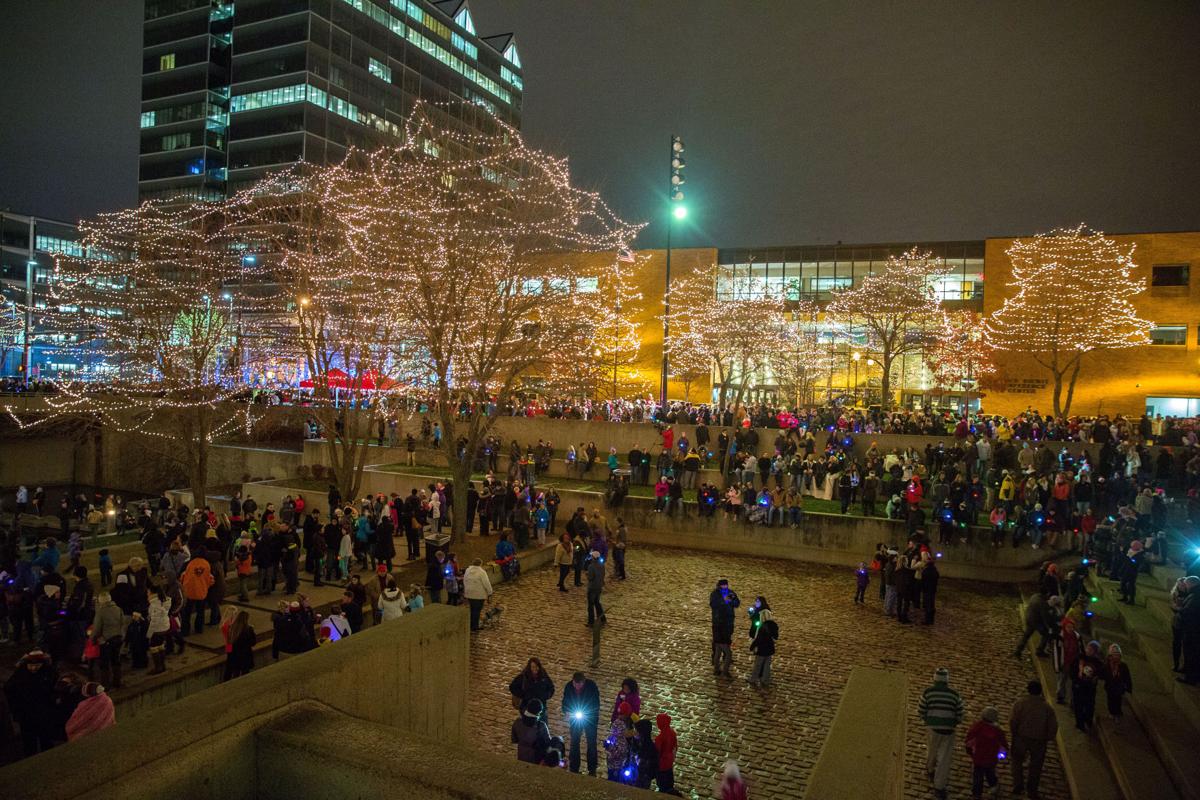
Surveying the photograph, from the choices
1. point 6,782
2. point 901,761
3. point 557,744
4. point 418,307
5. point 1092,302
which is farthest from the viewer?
point 1092,302

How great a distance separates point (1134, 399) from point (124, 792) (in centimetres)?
4784

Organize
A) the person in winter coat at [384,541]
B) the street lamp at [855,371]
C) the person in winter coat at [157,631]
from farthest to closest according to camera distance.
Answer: the street lamp at [855,371] → the person in winter coat at [384,541] → the person in winter coat at [157,631]

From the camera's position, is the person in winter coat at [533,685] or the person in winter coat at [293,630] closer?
the person in winter coat at [533,685]

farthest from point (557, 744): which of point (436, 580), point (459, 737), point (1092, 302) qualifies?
point (1092, 302)

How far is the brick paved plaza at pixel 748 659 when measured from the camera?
8688mm

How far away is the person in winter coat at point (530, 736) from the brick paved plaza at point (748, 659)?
175 centimetres

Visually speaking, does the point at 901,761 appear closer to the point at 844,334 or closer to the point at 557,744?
the point at 557,744

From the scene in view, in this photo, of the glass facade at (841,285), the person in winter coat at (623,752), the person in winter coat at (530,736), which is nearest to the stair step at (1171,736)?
the person in winter coat at (623,752)

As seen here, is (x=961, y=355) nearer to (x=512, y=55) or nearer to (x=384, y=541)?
(x=384, y=541)

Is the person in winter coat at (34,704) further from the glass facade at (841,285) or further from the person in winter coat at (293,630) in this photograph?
the glass facade at (841,285)

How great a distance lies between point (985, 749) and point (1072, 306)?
32499mm

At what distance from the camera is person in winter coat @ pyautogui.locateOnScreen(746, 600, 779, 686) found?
10.6 meters

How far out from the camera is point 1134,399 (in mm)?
39625

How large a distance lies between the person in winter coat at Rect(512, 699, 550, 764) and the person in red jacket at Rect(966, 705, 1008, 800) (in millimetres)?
4642
